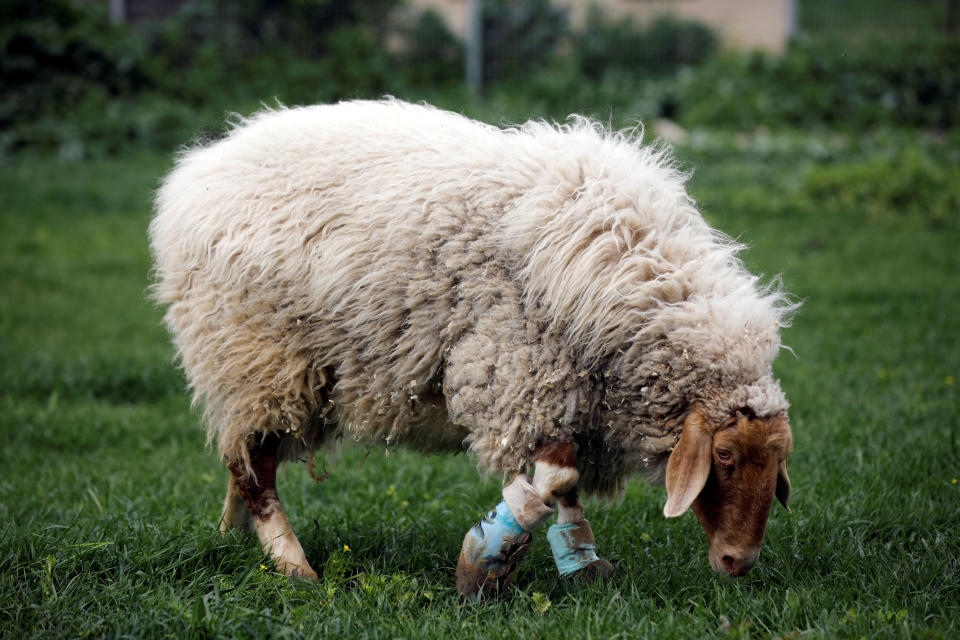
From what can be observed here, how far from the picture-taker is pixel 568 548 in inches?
128

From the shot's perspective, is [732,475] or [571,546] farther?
[571,546]

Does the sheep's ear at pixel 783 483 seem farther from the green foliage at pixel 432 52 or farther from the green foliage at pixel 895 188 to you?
the green foliage at pixel 432 52

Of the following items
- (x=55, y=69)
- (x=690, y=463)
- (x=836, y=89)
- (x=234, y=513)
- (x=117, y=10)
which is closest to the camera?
(x=690, y=463)

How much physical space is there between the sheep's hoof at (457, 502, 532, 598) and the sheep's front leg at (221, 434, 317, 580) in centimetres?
62

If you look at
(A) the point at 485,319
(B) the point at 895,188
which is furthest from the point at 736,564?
(B) the point at 895,188

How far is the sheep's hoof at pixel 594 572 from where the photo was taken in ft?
10.7

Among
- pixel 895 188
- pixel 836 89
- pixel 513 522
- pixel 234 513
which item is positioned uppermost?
pixel 513 522

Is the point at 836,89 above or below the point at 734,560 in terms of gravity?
below

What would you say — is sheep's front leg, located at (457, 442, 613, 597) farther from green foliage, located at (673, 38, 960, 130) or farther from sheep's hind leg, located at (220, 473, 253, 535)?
green foliage, located at (673, 38, 960, 130)

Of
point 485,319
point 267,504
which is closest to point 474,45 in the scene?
point 267,504

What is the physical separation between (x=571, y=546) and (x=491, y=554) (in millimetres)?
371

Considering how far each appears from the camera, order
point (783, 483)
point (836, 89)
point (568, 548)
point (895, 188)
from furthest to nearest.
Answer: point (836, 89) → point (895, 188) → point (568, 548) → point (783, 483)

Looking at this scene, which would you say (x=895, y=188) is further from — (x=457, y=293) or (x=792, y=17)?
(x=457, y=293)

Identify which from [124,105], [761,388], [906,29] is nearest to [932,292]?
[761,388]
